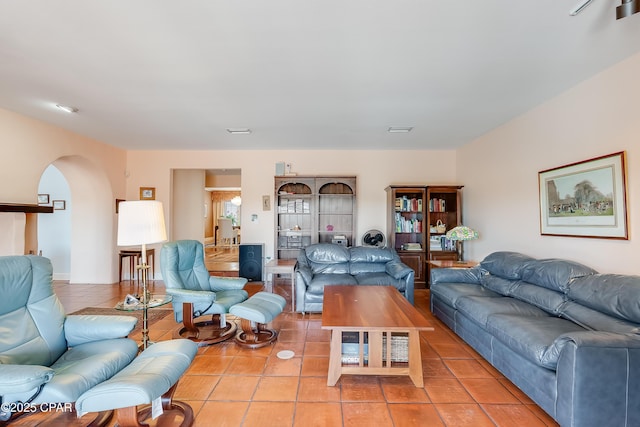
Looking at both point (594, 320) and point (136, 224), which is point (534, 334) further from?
point (136, 224)

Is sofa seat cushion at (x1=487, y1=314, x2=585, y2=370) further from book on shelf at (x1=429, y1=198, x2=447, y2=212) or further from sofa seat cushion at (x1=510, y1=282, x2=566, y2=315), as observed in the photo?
book on shelf at (x1=429, y1=198, x2=447, y2=212)

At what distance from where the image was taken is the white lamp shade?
2287 mm

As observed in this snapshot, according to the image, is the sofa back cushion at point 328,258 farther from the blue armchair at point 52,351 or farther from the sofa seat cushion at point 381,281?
the blue armchair at point 52,351

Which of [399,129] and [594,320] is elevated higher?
[399,129]

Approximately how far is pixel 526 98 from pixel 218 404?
416 cm

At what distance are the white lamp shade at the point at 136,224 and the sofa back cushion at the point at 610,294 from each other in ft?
11.4

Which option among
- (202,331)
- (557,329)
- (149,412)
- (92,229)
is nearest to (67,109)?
(92,229)

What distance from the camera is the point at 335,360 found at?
2.27 meters

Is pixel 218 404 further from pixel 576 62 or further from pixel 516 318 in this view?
pixel 576 62

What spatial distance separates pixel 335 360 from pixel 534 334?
1.44 meters

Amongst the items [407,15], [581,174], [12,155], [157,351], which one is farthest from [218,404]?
[12,155]

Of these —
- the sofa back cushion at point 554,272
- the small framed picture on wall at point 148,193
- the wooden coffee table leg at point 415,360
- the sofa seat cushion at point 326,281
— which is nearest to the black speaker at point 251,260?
the sofa seat cushion at point 326,281

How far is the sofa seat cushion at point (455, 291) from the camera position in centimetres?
319

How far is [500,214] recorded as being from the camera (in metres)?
4.23
